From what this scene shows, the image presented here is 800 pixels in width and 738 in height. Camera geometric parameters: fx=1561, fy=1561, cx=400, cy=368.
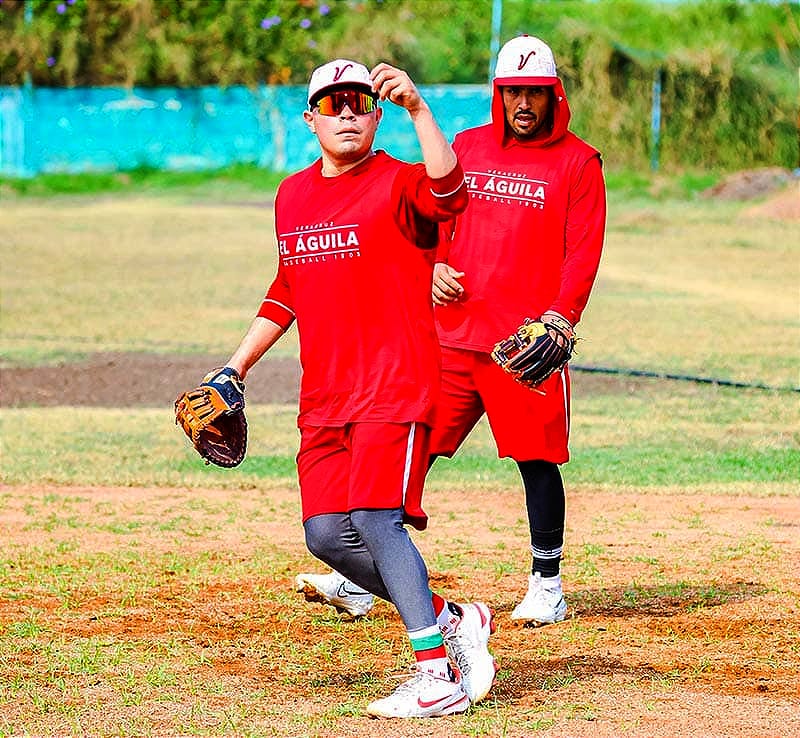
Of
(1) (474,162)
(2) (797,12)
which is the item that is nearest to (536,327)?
(1) (474,162)

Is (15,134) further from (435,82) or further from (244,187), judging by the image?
(435,82)

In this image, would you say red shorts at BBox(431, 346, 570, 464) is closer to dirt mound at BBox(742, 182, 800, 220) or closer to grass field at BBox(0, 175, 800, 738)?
grass field at BBox(0, 175, 800, 738)

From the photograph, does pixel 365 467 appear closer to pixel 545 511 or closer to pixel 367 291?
pixel 367 291

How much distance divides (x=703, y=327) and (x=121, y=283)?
847cm

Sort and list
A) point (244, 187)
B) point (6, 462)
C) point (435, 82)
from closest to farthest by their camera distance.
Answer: point (6, 462) < point (244, 187) < point (435, 82)

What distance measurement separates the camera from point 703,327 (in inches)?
674

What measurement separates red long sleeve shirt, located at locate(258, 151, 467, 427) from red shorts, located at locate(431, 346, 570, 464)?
3.34 feet

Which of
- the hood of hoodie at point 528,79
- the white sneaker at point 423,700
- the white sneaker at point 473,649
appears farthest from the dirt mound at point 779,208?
the white sneaker at point 423,700

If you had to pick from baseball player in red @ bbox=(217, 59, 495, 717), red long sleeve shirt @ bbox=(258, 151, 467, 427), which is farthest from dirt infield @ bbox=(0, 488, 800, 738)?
red long sleeve shirt @ bbox=(258, 151, 467, 427)

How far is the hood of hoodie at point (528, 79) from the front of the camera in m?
6.06

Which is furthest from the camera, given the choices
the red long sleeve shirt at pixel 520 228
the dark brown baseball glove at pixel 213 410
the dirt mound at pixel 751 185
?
the dirt mound at pixel 751 185

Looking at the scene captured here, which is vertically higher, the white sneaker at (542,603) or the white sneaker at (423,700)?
the white sneaker at (423,700)

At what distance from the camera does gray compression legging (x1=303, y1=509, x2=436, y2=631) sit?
4.89 meters

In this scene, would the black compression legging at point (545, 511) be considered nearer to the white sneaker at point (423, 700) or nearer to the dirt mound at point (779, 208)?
the white sneaker at point (423, 700)
